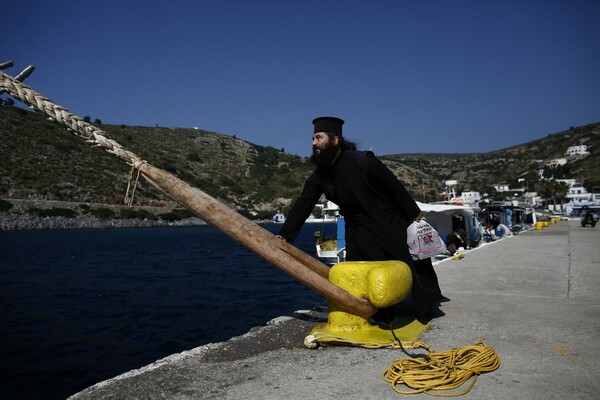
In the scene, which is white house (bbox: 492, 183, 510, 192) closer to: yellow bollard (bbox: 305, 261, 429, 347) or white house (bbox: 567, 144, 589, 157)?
white house (bbox: 567, 144, 589, 157)

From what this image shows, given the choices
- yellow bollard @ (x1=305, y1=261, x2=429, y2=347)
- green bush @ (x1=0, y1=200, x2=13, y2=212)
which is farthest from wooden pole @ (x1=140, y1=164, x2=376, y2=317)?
green bush @ (x1=0, y1=200, x2=13, y2=212)

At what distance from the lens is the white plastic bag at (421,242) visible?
4758 mm

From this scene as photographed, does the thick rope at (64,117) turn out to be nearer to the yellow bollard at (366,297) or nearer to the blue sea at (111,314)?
the yellow bollard at (366,297)

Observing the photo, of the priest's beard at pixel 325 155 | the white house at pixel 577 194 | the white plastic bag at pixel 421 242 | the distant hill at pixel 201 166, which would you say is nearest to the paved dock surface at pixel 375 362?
the white plastic bag at pixel 421 242

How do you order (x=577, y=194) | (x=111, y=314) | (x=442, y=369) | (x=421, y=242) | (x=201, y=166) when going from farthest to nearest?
(x=201, y=166) < (x=577, y=194) < (x=111, y=314) < (x=421, y=242) < (x=442, y=369)

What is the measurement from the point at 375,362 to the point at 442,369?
21.7 inches

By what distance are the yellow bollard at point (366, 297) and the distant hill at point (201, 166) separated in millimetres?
24200

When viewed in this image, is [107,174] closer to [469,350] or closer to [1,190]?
[1,190]

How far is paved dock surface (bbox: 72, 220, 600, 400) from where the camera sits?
2.74 metres

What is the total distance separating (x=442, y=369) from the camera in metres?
2.95

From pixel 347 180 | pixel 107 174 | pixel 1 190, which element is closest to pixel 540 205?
pixel 107 174

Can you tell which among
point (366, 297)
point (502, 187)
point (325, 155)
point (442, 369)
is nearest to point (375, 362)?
point (442, 369)

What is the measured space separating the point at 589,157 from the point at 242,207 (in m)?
113

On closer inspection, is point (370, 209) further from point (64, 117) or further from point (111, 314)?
point (111, 314)
